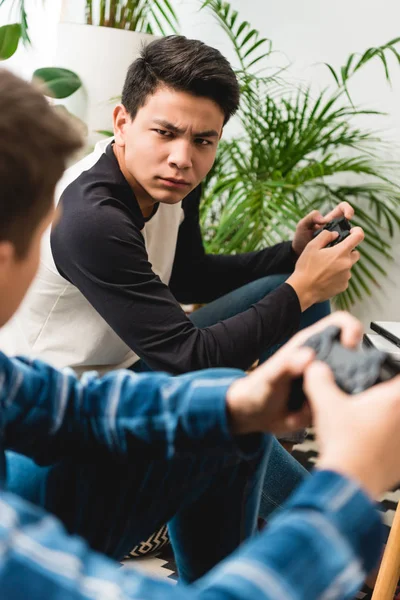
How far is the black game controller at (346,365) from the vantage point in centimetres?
64

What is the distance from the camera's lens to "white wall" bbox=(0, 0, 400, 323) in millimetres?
2516

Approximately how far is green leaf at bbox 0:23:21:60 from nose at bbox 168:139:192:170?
3.91 feet

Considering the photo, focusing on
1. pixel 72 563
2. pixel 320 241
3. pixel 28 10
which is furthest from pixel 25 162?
pixel 28 10

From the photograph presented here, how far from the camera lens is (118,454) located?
0.81 m

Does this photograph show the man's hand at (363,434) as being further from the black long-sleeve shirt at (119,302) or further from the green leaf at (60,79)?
the green leaf at (60,79)

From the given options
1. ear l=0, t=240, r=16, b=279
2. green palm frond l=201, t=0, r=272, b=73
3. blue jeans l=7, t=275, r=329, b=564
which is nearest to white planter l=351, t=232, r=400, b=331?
green palm frond l=201, t=0, r=272, b=73

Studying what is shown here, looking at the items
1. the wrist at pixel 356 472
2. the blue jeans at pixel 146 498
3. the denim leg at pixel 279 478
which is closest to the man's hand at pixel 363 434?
the wrist at pixel 356 472

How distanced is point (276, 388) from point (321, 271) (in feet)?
2.48

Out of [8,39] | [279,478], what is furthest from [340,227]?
[8,39]

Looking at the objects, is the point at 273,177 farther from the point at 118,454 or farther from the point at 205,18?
the point at 118,454

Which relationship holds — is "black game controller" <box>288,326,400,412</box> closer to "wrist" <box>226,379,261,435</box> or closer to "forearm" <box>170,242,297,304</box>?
"wrist" <box>226,379,261,435</box>

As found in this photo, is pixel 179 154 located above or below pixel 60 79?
above

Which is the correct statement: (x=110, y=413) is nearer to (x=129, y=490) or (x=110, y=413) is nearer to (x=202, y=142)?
(x=129, y=490)

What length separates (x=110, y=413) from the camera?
2.62ft
